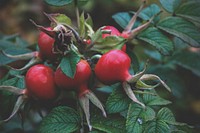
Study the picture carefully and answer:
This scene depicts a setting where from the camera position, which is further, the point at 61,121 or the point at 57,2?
A: the point at 57,2

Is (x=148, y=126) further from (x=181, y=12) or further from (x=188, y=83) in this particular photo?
(x=188, y=83)

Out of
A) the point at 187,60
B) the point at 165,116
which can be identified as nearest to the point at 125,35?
the point at 165,116

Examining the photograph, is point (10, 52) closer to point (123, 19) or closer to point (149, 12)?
point (123, 19)

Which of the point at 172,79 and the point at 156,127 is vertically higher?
the point at 156,127

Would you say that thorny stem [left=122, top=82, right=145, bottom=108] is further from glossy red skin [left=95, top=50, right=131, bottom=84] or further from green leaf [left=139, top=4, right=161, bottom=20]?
green leaf [left=139, top=4, right=161, bottom=20]

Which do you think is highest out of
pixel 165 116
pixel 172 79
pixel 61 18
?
pixel 61 18

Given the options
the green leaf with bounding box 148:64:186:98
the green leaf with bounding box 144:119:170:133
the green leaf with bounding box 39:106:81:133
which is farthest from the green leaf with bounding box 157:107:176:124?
the green leaf with bounding box 148:64:186:98
